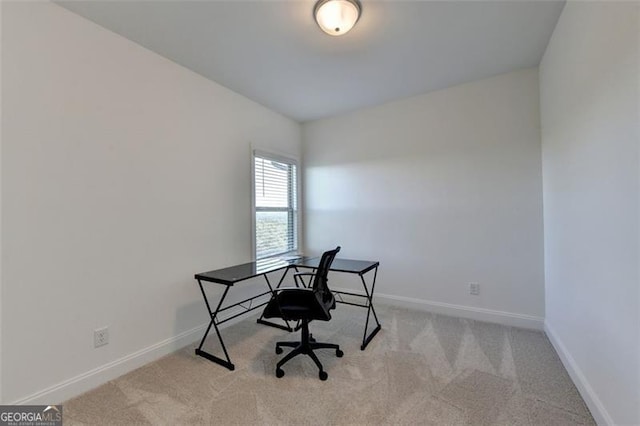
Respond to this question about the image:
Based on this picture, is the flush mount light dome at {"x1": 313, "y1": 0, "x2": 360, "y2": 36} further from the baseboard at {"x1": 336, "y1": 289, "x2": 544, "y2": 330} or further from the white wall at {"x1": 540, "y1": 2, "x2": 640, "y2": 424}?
the baseboard at {"x1": 336, "y1": 289, "x2": 544, "y2": 330}

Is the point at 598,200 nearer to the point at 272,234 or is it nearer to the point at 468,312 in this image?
the point at 468,312

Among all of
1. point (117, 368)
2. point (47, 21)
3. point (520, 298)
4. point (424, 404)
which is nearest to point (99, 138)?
point (47, 21)

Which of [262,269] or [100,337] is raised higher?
[262,269]

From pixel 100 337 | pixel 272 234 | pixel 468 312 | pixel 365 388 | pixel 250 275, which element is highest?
pixel 272 234

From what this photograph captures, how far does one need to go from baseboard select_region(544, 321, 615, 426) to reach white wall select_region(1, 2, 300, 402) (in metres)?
2.92

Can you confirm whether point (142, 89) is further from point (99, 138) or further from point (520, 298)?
point (520, 298)

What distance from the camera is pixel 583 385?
5.62ft

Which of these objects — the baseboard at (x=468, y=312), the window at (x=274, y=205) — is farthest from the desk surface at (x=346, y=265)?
the baseboard at (x=468, y=312)

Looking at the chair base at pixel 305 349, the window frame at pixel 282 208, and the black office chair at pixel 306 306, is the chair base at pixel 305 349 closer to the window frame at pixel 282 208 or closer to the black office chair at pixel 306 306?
the black office chair at pixel 306 306

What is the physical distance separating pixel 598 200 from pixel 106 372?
3325mm

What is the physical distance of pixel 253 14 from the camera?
1931 mm

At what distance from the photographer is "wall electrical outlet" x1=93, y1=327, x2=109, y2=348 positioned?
1.96m

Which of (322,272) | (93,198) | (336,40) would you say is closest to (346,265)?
(322,272)

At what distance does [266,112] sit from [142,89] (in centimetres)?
152
